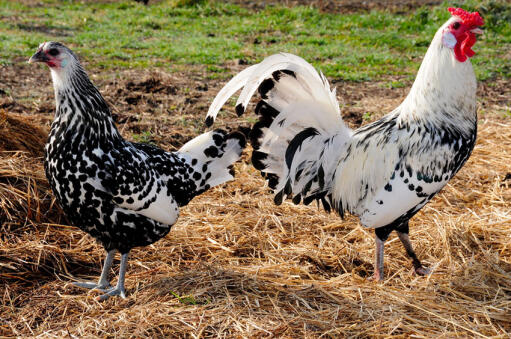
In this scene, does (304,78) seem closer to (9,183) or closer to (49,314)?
(49,314)

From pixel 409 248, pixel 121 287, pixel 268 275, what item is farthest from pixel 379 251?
pixel 121 287

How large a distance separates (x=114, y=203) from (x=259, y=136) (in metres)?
1.22

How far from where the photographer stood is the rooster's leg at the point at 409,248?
4.48 metres

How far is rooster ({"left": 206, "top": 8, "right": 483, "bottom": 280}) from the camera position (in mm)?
3914

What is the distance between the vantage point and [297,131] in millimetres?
4309

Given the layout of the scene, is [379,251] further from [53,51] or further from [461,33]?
[53,51]

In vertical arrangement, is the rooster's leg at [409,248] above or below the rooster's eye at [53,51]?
below

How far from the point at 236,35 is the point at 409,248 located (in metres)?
8.16

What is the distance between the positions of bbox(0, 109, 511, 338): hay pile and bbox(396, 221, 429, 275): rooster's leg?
9 centimetres

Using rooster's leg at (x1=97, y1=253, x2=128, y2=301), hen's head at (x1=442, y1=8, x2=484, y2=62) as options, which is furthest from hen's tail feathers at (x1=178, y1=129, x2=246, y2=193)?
hen's head at (x1=442, y1=8, x2=484, y2=62)

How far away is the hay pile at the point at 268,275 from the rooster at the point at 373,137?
0.38m

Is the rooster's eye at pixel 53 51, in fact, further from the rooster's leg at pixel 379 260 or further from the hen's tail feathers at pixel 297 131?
the rooster's leg at pixel 379 260

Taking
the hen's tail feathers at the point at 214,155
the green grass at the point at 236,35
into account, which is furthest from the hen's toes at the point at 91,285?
the green grass at the point at 236,35

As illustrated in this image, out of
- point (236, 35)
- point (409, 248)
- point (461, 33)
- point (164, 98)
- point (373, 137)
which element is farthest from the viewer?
point (236, 35)
